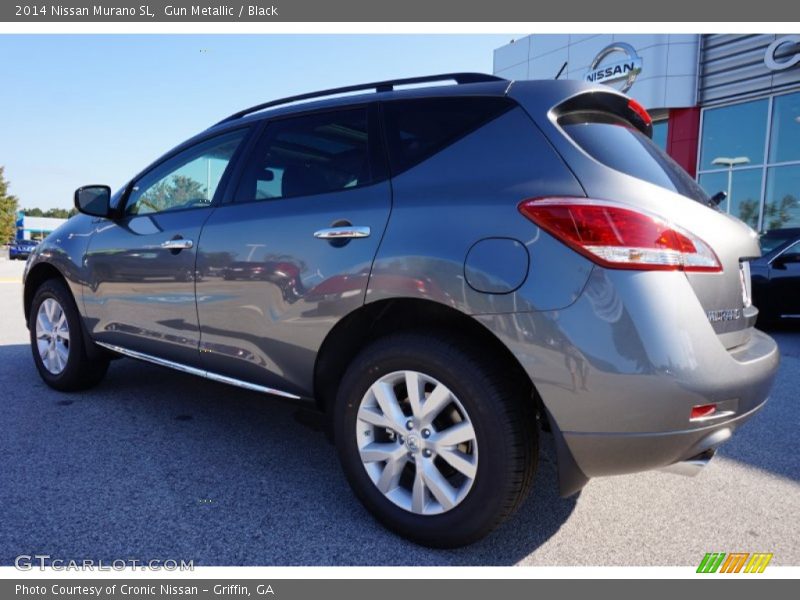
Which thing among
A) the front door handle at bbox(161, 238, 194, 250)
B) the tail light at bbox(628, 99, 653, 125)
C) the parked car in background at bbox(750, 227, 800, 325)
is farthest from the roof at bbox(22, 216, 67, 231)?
the tail light at bbox(628, 99, 653, 125)

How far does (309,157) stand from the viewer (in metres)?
2.68

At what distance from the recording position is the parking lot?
2086mm

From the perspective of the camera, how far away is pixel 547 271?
1.79 meters

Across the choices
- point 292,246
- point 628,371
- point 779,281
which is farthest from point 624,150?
point 779,281

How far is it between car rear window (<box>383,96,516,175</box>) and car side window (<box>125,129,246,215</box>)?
1.04 metres

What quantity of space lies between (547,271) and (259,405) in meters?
2.58

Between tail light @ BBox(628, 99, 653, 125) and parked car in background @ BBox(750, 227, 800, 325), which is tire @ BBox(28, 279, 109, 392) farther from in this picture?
parked car in background @ BBox(750, 227, 800, 325)

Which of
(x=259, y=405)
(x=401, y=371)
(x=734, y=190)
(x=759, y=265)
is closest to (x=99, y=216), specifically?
(x=259, y=405)

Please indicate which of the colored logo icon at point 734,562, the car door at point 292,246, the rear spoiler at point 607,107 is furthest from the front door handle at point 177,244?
the colored logo icon at point 734,562

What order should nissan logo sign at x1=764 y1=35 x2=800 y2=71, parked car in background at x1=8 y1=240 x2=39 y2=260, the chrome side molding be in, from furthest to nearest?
parked car in background at x1=8 y1=240 x2=39 y2=260
nissan logo sign at x1=764 y1=35 x2=800 y2=71
the chrome side molding

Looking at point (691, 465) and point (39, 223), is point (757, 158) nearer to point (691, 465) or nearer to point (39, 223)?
point (691, 465)

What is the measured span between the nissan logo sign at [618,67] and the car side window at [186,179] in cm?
1384

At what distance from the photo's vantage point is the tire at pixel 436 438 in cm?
189

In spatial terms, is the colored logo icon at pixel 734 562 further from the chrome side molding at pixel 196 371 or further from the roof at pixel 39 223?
the roof at pixel 39 223
